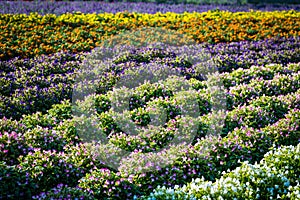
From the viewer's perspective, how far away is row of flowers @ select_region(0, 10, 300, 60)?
41.3 feet

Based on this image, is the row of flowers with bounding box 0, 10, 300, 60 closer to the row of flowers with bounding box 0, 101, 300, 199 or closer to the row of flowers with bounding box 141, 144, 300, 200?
the row of flowers with bounding box 0, 101, 300, 199

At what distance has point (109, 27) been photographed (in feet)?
48.0

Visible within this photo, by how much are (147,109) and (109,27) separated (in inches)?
279

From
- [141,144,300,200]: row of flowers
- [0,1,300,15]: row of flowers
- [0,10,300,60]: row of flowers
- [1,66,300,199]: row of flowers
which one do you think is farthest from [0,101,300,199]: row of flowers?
[0,1,300,15]: row of flowers

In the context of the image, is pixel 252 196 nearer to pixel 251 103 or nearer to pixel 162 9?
pixel 251 103

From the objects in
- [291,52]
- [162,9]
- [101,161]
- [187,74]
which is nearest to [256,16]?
[162,9]

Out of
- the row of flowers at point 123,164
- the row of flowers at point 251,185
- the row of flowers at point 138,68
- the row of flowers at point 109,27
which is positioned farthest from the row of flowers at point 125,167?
the row of flowers at point 109,27

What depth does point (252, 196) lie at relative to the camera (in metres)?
5.59

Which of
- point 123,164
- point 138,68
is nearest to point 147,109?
point 123,164

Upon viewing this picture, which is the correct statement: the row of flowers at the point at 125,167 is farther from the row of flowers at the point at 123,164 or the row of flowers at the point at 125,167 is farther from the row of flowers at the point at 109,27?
the row of flowers at the point at 109,27

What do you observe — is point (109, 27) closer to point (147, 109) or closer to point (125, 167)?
point (147, 109)

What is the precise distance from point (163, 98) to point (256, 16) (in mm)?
9677

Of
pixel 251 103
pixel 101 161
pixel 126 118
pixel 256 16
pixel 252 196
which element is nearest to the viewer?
pixel 252 196

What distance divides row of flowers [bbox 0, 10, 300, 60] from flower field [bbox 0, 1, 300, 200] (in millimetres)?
56
